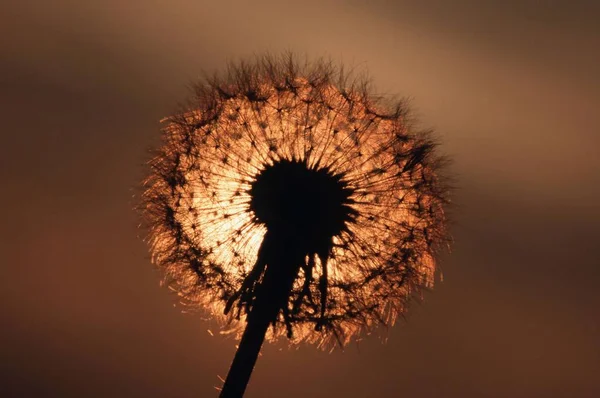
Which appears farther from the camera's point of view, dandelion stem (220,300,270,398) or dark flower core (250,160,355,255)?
dark flower core (250,160,355,255)

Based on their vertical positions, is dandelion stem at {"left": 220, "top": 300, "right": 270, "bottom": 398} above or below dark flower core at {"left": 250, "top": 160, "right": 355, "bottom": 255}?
below

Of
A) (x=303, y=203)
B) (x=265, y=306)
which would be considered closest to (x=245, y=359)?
(x=265, y=306)

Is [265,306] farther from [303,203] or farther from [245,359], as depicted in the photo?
[303,203]

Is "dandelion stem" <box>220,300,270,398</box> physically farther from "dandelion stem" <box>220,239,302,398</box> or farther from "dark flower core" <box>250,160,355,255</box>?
"dark flower core" <box>250,160,355,255</box>

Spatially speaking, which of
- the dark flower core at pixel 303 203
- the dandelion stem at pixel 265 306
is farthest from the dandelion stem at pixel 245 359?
the dark flower core at pixel 303 203

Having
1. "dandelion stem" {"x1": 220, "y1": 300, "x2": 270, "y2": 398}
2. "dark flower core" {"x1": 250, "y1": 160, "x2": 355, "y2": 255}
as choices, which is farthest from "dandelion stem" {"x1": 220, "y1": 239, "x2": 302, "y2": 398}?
"dark flower core" {"x1": 250, "y1": 160, "x2": 355, "y2": 255}
